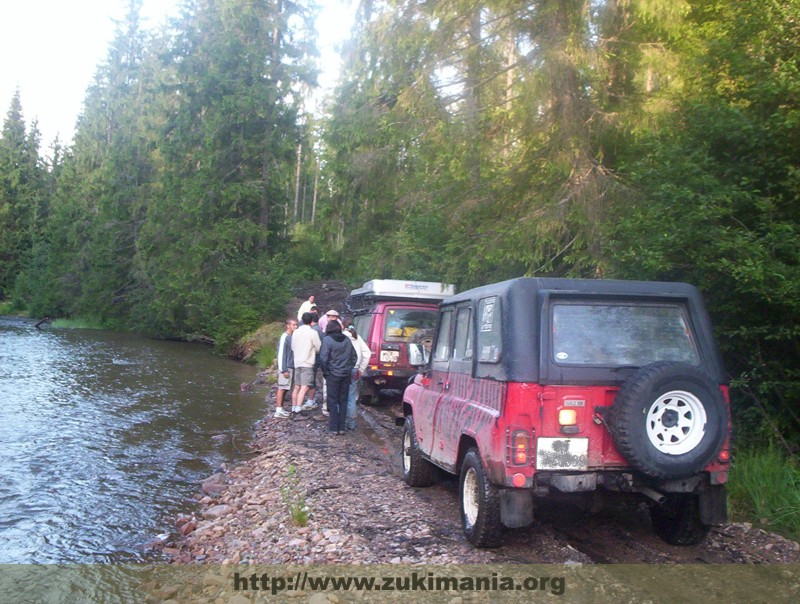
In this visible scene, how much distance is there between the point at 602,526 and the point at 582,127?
305 inches

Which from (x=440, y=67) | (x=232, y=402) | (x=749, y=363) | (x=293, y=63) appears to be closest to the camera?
(x=749, y=363)

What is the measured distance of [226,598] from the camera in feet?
17.3

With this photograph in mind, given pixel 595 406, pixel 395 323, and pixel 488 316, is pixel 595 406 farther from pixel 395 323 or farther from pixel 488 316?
pixel 395 323

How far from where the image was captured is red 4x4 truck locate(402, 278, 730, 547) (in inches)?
206

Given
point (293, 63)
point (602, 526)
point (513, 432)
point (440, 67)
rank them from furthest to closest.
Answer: point (293, 63) < point (440, 67) < point (602, 526) < point (513, 432)

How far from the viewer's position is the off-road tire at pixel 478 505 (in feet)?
18.2

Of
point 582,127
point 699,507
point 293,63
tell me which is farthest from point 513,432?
point 293,63

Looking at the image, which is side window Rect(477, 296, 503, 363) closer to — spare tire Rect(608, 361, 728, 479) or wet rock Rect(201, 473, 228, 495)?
spare tire Rect(608, 361, 728, 479)

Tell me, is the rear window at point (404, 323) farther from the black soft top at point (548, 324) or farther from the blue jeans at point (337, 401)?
the black soft top at point (548, 324)

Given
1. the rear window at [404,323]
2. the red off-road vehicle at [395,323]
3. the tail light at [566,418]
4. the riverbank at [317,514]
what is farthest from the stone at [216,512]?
the rear window at [404,323]

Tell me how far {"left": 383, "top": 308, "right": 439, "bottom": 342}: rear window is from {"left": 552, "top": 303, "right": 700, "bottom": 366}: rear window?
8628mm

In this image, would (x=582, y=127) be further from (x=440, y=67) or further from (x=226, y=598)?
(x=226, y=598)

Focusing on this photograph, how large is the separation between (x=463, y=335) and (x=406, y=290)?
25.2 feet

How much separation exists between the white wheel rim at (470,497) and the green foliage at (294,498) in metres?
1.52
